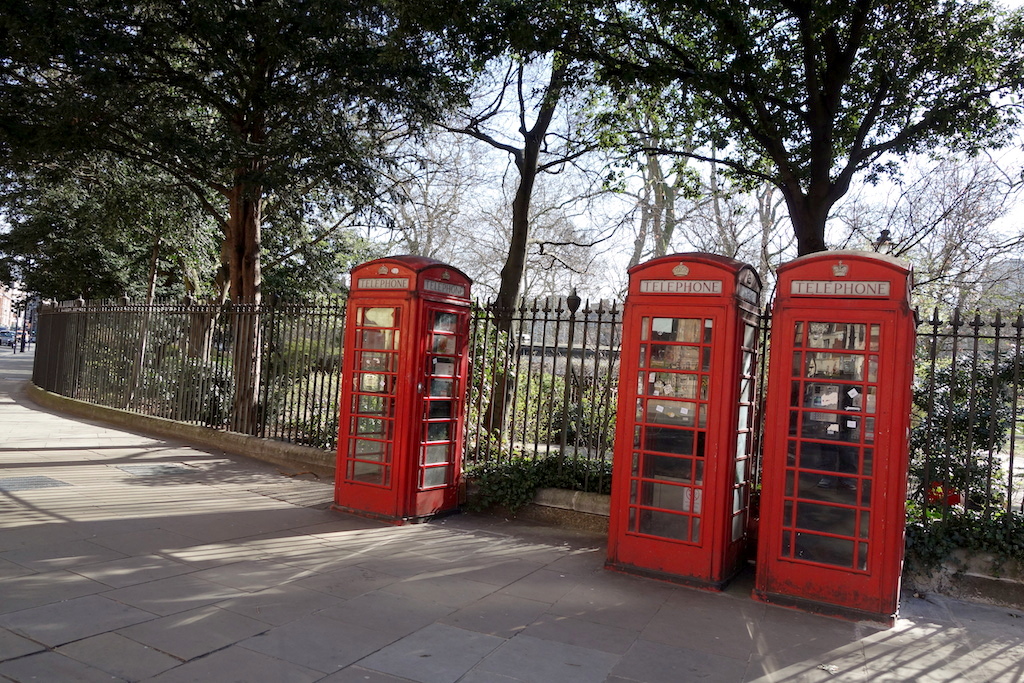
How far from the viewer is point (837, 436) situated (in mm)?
5254

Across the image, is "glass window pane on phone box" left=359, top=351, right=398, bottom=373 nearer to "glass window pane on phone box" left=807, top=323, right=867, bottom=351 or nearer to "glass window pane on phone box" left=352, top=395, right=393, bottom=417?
"glass window pane on phone box" left=352, top=395, right=393, bottom=417

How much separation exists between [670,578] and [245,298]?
9.09 meters

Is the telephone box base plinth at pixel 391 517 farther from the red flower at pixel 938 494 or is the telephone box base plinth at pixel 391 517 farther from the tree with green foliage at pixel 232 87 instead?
the tree with green foliage at pixel 232 87

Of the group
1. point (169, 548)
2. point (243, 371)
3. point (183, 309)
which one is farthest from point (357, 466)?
point (183, 309)

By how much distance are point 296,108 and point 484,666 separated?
9710 mm

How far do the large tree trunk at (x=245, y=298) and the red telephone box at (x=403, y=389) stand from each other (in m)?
3.82

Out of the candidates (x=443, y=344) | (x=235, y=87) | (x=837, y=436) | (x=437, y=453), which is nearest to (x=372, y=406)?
(x=437, y=453)

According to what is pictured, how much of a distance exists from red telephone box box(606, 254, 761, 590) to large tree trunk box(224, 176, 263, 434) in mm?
6684

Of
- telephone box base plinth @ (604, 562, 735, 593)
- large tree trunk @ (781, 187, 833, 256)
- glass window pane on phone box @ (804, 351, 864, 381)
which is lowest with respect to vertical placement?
telephone box base plinth @ (604, 562, 735, 593)

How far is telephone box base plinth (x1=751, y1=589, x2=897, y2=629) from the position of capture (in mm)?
5043

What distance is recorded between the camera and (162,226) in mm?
18703

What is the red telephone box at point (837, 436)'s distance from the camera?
16.6 feet

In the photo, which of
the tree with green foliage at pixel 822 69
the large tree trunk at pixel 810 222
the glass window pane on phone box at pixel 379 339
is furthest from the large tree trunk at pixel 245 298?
the large tree trunk at pixel 810 222

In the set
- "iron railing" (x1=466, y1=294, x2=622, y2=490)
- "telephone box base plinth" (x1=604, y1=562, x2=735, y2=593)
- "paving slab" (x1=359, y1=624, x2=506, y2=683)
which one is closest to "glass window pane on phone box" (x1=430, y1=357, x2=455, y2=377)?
"iron railing" (x1=466, y1=294, x2=622, y2=490)
